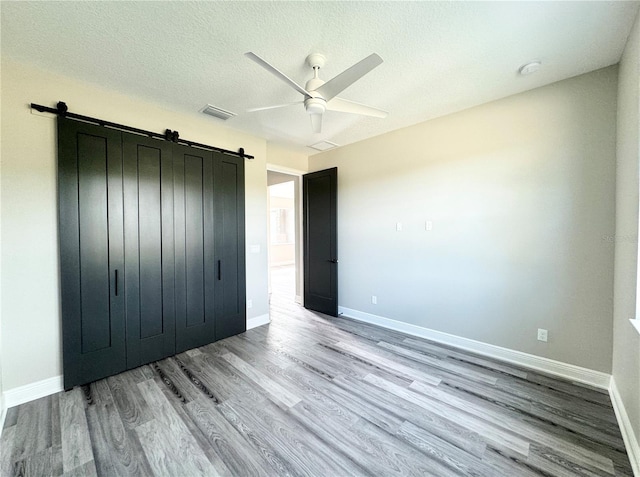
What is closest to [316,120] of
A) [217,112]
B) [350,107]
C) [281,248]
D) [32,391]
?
[350,107]

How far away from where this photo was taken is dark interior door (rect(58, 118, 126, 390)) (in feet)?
7.32

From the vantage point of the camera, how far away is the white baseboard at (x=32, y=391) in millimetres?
2031

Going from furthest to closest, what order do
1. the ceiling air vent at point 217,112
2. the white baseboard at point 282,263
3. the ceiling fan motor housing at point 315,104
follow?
the white baseboard at point 282,263 → the ceiling air vent at point 217,112 → the ceiling fan motor housing at point 315,104

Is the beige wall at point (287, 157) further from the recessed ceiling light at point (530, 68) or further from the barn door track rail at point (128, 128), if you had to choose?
the recessed ceiling light at point (530, 68)

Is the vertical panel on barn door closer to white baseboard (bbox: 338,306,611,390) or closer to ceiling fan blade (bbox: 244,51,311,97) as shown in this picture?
ceiling fan blade (bbox: 244,51,311,97)

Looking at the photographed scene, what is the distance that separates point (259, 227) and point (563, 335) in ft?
12.0

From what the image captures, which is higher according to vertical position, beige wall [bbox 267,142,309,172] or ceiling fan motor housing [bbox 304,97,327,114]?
beige wall [bbox 267,142,309,172]

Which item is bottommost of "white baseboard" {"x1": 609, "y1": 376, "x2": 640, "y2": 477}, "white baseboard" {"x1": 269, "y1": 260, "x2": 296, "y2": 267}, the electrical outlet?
"white baseboard" {"x1": 609, "y1": 376, "x2": 640, "y2": 477}

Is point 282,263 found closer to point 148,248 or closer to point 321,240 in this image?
point 321,240

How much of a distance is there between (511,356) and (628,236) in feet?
5.07

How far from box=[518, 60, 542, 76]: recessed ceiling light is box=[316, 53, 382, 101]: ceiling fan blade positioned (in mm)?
1531

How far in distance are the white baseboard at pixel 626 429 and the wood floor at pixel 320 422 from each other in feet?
0.15

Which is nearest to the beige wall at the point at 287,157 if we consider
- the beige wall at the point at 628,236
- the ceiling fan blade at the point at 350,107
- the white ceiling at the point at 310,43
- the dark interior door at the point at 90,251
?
the white ceiling at the point at 310,43

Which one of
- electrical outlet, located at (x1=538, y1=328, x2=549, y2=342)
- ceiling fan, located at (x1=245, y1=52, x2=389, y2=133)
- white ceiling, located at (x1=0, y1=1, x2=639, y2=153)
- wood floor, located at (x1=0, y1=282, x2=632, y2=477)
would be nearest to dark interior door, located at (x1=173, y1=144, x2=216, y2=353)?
wood floor, located at (x1=0, y1=282, x2=632, y2=477)
